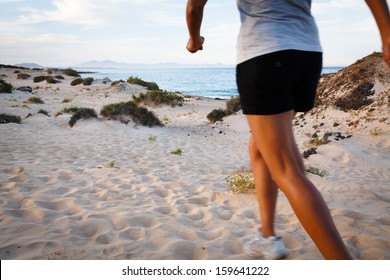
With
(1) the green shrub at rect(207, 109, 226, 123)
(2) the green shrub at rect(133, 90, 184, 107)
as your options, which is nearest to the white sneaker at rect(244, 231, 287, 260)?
(1) the green shrub at rect(207, 109, 226, 123)

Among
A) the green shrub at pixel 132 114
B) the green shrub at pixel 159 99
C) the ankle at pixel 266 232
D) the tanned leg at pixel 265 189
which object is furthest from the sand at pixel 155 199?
the green shrub at pixel 159 99

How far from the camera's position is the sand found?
247 cm

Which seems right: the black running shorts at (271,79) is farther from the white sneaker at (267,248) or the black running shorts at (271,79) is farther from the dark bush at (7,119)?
the dark bush at (7,119)

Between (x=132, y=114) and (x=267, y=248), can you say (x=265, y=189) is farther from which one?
(x=132, y=114)

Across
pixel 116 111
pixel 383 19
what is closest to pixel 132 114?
pixel 116 111

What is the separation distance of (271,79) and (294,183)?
1.74 feet

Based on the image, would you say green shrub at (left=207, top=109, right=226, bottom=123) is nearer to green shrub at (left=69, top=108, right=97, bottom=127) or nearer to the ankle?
green shrub at (left=69, top=108, right=97, bottom=127)

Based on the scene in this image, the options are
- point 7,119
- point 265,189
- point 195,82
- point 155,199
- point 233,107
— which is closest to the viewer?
point 265,189

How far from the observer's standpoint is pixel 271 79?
151 centimetres

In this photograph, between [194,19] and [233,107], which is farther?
[233,107]

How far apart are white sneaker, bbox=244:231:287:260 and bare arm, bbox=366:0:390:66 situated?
1359 mm

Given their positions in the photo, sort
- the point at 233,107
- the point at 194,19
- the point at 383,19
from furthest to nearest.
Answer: the point at 233,107, the point at 194,19, the point at 383,19
